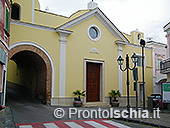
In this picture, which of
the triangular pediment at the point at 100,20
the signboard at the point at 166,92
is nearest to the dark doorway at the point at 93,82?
the triangular pediment at the point at 100,20

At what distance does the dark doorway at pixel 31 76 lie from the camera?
15.3 m

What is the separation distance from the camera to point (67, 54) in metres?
15.8

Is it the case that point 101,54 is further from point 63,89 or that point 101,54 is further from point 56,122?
point 56,122

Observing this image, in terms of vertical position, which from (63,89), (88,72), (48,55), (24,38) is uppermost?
(24,38)

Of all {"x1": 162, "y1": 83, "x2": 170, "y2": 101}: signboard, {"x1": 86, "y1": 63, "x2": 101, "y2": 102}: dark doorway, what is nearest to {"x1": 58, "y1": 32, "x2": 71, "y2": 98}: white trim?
{"x1": 86, "y1": 63, "x2": 101, "y2": 102}: dark doorway

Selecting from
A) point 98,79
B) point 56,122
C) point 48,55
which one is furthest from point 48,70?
point 56,122

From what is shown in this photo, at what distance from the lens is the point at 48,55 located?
15.0 metres

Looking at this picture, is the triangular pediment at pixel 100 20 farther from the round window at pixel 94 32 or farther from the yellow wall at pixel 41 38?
the yellow wall at pixel 41 38

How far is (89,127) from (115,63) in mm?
10688

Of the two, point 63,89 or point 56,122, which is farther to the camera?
point 63,89

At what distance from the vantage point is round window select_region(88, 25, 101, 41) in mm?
17414

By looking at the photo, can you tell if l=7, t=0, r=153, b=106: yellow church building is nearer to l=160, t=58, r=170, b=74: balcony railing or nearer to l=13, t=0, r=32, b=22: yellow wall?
l=13, t=0, r=32, b=22: yellow wall

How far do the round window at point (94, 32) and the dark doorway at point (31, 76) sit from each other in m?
4.95

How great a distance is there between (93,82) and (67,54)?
3.47 metres
